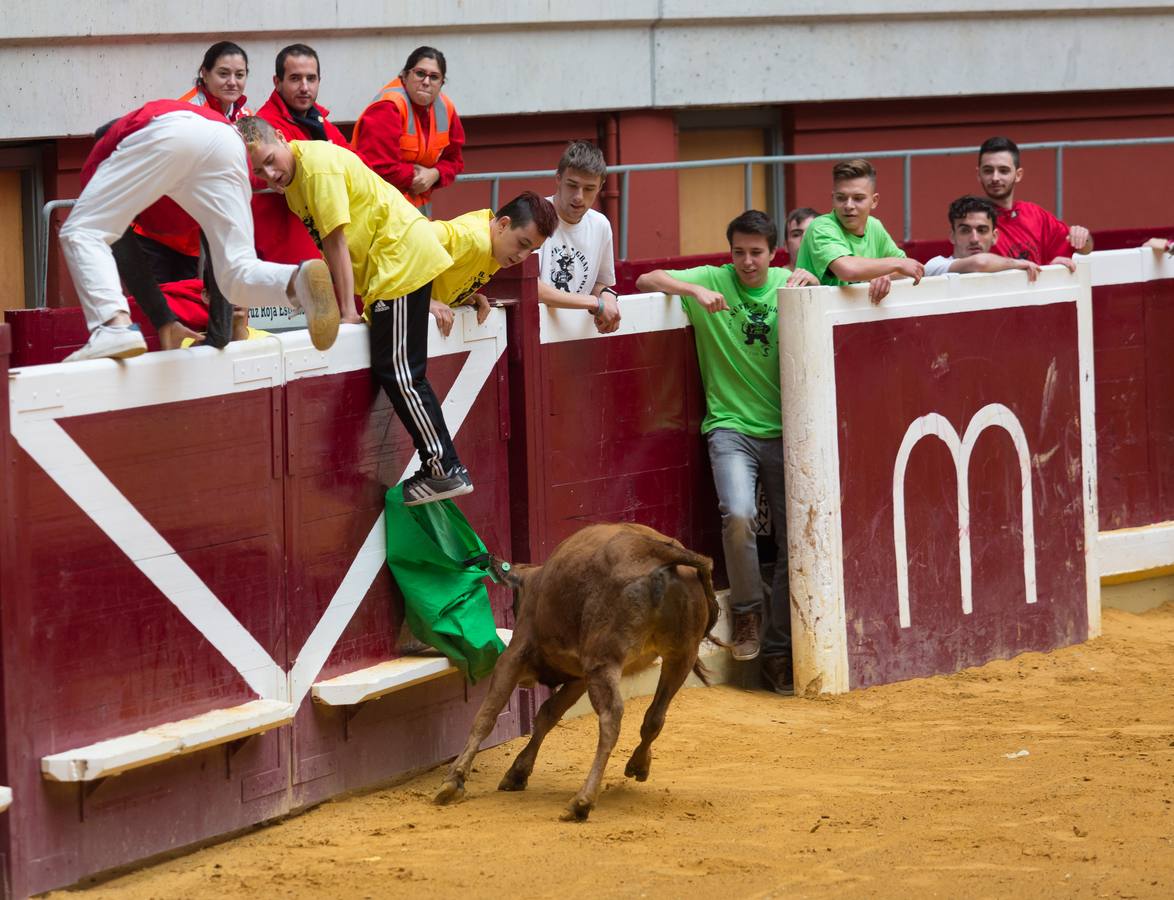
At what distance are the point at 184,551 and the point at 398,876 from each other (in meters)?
1.16

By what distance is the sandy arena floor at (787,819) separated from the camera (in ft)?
17.6

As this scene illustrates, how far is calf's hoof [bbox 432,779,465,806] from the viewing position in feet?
20.1

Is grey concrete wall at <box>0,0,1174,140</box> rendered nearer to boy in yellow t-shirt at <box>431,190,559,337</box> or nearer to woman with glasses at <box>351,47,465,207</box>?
woman with glasses at <box>351,47,465,207</box>

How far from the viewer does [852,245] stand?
831 centimetres

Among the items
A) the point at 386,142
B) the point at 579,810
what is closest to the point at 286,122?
the point at 386,142

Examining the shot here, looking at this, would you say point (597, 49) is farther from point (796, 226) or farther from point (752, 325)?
point (752, 325)

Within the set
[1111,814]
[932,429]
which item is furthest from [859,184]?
[1111,814]

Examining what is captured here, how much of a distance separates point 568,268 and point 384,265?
1.57m

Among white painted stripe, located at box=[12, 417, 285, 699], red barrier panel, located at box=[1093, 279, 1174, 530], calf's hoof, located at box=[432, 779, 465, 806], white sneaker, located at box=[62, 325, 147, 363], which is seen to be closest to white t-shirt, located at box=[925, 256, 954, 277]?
red barrier panel, located at box=[1093, 279, 1174, 530]

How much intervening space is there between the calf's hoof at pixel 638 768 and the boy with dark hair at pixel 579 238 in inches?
75.5

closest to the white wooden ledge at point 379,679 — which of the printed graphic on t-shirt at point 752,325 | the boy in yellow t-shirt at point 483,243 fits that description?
the boy in yellow t-shirt at point 483,243

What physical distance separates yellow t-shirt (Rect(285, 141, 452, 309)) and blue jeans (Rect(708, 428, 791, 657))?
6.48ft

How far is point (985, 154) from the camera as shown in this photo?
926 cm

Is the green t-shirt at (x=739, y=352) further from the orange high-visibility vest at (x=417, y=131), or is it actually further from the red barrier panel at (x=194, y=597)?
the red barrier panel at (x=194, y=597)
